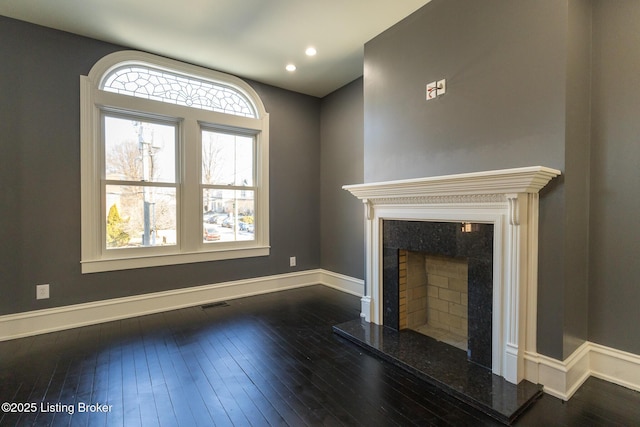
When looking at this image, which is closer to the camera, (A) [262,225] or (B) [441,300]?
(B) [441,300]

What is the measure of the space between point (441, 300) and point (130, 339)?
2834 millimetres

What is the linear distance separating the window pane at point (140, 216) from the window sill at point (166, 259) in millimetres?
177

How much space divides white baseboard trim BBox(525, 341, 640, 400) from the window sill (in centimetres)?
318

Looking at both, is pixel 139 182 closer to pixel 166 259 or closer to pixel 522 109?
pixel 166 259

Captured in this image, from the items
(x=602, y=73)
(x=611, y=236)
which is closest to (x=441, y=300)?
(x=611, y=236)

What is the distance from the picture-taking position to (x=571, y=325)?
6.51 ft

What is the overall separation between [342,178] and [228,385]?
297 cm

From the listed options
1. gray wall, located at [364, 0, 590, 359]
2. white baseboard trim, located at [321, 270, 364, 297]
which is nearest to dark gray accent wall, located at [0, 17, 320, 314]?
white baseboard trim, located at [321, 270, 364, 297]

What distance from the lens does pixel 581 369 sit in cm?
204

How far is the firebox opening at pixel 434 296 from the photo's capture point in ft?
8.46

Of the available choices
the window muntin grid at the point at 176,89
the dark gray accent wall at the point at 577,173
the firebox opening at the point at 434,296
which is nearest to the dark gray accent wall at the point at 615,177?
the dark gray accent wall at the point at 577,173

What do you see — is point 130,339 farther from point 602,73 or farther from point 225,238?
point 602,73

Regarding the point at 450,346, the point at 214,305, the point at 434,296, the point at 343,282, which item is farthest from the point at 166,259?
the point at 450,346

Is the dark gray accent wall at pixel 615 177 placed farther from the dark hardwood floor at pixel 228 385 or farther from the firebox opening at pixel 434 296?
the firebox opening at pixel 434 296
